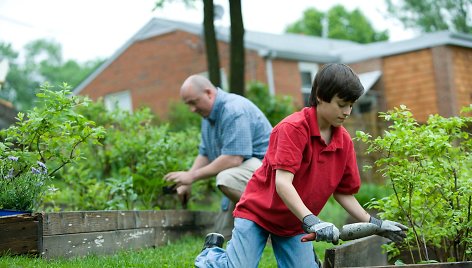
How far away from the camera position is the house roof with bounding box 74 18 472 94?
78.2ft

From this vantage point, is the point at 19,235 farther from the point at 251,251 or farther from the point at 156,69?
the point at 156,69

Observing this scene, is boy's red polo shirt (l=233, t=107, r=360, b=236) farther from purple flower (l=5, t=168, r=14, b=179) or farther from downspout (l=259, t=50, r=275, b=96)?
downspout (l=259, t=50, r=275, b=96)

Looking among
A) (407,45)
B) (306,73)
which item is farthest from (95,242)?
(306,73)

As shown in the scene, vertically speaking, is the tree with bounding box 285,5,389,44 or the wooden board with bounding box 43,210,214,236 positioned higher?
the tree with bounding box 285,5,389,44

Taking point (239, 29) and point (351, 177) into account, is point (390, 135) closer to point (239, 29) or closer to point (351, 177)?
point (351, 177)

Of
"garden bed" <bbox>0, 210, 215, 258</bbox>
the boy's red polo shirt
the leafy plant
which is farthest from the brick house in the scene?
the boy's red polo shirt

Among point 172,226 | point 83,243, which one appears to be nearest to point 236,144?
point 172,226

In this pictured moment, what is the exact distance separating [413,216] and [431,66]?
1990cm

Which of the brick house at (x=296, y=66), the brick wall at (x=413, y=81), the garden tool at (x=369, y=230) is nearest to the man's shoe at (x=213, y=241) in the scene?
the garden tool at (x=369, y=230)

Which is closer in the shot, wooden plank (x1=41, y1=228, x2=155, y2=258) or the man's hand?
wooden plank (x1=41, y1=228, x2=155, y2=258)

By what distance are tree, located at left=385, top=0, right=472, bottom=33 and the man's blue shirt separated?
1144 inches

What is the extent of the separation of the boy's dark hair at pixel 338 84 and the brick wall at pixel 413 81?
20.5 metres

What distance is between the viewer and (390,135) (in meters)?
4.38

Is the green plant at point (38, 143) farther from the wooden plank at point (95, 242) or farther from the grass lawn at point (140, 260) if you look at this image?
the grass lawn at point (140, 260)
